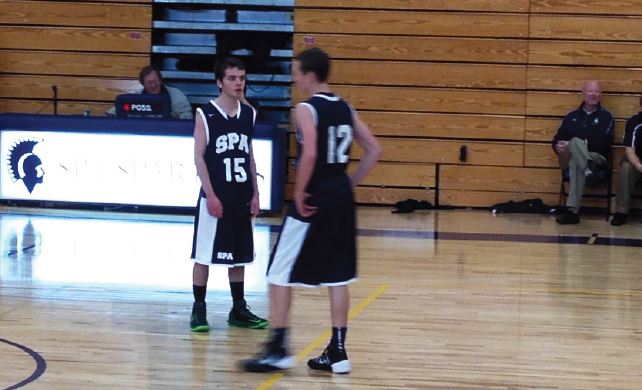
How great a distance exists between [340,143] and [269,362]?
1081mm

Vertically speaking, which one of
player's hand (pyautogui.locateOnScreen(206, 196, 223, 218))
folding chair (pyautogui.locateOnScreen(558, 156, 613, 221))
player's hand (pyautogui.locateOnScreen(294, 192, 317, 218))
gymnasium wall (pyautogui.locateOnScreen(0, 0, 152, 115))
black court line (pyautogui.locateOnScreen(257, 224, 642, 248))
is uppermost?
gymnasium wall (pyautogui.locateOnScreen(0, 0, 152, 115))

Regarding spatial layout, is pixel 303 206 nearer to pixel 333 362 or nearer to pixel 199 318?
pixel 333 362

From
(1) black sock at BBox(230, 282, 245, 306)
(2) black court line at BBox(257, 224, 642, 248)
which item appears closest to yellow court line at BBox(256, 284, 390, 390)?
(1) black sock at BBox(230, 282, 245, 306)

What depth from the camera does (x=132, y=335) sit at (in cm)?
610

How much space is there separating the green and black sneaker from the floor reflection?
1192mm

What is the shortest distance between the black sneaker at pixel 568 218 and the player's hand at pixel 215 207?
21.4 feet

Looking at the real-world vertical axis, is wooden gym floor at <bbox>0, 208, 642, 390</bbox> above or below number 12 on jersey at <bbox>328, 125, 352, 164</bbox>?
below

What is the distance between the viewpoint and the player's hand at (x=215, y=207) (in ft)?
20.1

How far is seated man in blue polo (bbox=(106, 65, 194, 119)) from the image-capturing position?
1221 cm

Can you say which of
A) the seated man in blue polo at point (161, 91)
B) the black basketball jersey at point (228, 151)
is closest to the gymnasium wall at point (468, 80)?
the seated man in blue polo at point (161, 91)

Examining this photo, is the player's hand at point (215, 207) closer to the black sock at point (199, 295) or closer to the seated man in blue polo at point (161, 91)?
the black sock at point (199, 295)

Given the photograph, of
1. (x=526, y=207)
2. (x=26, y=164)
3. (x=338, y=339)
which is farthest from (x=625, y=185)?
(x=338, y=339)

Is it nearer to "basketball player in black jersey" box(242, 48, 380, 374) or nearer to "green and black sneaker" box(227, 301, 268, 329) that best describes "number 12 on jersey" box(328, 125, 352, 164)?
"basketball player in black jersey" box(242, 48, 380, 374)

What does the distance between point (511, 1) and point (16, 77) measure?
603 cm
